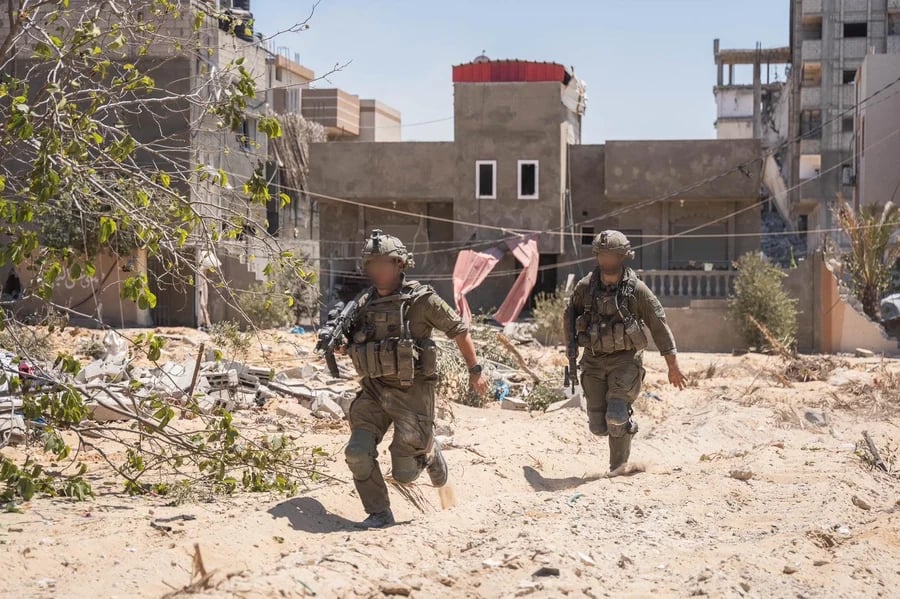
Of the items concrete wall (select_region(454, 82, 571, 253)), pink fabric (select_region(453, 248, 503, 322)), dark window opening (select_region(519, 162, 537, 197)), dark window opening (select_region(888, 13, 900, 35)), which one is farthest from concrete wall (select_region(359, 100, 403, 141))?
dark window opening (select_region(888, 13, 900, 35))

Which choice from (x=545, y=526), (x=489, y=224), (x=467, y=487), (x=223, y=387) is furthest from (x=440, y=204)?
(x=545, y=526)

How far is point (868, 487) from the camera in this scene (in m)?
7.64

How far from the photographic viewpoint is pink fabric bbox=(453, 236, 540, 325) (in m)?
25.8

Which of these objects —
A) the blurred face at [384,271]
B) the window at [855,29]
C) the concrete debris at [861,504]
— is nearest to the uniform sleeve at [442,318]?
the blurred face at [384,271]

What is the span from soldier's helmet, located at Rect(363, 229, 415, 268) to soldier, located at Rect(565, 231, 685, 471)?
6.83 ft

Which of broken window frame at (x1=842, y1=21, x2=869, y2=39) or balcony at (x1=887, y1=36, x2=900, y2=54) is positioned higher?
broken window frame at (x1=842, y1=21, x2=869, y2=39)

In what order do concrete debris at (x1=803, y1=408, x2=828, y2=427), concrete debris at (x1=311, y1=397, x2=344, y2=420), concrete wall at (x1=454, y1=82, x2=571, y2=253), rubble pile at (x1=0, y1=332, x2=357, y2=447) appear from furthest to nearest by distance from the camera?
concrete wall at (x1=454, y1=82, x2=571, y2=253)
concrete debris at (x1=311, y1=397, x2=344, y2=420)
concrete debris at (x1=803, y1=408, x2=828, y2=427)
rubble pile at (x1=0, y1=332, x2=357, y2=447)

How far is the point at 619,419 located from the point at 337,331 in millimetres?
2543

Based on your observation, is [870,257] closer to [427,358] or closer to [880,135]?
[880,135]

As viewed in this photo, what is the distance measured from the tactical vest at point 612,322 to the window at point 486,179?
22597 mm

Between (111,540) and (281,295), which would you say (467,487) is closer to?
(281,295)

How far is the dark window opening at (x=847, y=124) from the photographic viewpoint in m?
46.8

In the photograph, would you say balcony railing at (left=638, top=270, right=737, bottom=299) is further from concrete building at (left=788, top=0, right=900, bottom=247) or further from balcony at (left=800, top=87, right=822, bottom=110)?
balcony at (left=800, top=87, right=822, bottom=110)

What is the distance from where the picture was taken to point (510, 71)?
38.2 m
